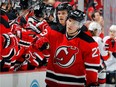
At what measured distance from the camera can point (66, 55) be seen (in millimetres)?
4348

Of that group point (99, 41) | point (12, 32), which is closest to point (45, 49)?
point (12, 32)

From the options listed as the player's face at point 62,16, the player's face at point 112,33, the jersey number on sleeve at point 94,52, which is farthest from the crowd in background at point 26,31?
the player's face at point 112,33

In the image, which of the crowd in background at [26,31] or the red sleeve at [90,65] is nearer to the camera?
the crowd in background at [26,31]

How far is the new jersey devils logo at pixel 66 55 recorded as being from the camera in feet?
14.2

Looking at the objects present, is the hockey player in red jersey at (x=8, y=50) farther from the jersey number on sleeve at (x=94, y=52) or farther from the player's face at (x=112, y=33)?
the player's face at (x=112, y=33)

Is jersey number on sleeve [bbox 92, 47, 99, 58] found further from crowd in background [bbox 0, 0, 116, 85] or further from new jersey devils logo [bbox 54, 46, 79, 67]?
crowd in background [bbox 0, 0, 116, 85]

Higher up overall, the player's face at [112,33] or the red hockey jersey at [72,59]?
the player's face at [112,33]

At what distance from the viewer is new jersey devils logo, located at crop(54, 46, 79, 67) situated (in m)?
4.34

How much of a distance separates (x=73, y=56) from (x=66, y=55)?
66 mm

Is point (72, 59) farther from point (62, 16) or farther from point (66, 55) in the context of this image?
point (62, 16)

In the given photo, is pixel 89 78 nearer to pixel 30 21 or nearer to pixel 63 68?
pixel 63 68

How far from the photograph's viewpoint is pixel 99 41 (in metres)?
5.77

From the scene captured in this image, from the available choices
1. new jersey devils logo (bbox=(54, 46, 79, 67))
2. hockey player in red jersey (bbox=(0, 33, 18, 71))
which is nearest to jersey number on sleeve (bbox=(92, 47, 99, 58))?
new jersey devils logo (bbox=(54, 46, 79, 67))

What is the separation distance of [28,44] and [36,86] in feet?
1.74
